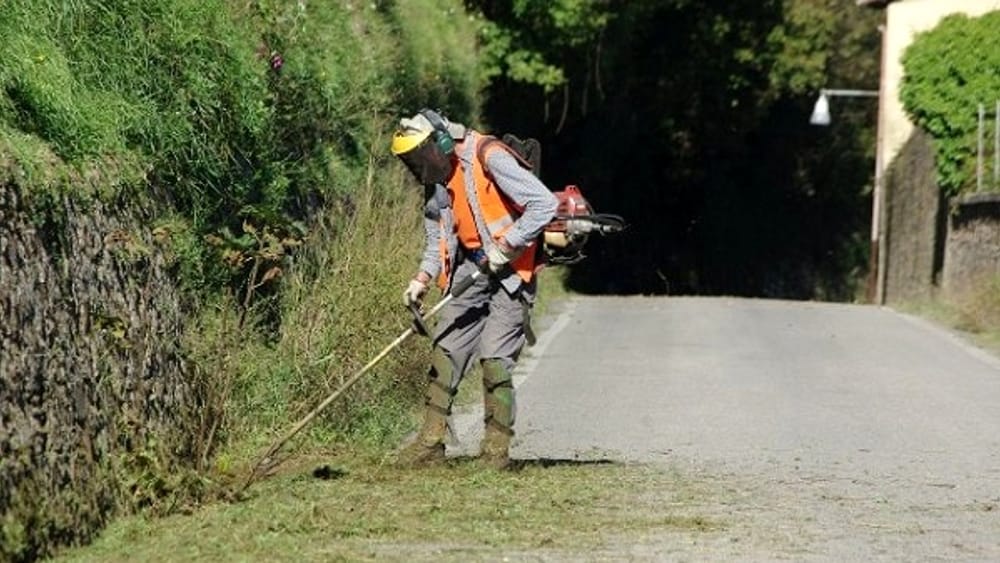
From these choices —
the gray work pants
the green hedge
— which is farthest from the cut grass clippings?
the green hedge

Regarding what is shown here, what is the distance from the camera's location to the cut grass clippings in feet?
26.4

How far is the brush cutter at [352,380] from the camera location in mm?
9477

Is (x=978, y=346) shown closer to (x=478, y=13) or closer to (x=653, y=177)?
(x=478, y=13)

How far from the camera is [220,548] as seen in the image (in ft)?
26.1

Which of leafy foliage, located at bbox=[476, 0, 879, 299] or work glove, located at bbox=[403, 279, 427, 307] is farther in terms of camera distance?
leafy foliage, located at bbox=[476, 0, 879, 299]

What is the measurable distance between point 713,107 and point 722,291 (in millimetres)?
4187

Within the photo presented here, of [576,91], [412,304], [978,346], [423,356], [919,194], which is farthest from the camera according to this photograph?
[576,91]

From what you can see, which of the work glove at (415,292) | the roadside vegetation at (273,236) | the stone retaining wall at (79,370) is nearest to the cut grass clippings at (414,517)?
the roadside vegetation at (273,236)

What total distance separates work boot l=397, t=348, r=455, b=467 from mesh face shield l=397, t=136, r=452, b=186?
902 mm

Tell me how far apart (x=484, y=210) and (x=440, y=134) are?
42cm

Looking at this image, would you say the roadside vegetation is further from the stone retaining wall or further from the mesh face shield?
the mesh face shield

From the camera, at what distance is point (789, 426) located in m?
13.2

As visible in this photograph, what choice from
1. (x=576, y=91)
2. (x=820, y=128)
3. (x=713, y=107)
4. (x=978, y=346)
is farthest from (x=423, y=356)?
(x=820, y=128)

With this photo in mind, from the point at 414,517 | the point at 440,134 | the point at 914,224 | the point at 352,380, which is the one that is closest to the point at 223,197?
the point at 440,134
